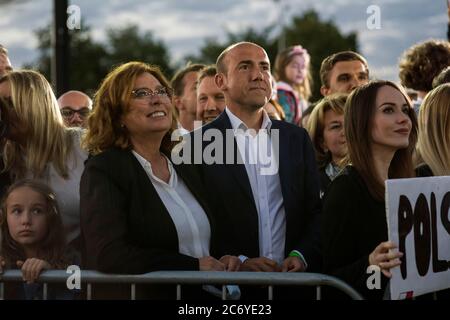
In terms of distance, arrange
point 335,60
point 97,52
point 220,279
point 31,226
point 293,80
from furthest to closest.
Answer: point 97,52 < point 293,80 < point 335,60 < point 31,226 < point 220,279

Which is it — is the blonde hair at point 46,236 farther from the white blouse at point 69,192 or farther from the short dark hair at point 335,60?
the short dark hair at point 335,60

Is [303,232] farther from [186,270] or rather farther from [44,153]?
[44,153]

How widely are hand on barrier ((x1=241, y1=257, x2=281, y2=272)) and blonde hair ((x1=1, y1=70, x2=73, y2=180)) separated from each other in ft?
3.36

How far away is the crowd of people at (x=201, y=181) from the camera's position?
4.12 metres

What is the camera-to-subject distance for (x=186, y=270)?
410 cm

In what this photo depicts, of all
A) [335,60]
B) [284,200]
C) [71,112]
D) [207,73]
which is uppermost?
[335,60]

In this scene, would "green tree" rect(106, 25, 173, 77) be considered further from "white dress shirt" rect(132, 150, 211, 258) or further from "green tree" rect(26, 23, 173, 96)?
"white dress shirt" rect(132, 150, 211, 258)

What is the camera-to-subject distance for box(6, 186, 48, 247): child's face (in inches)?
174

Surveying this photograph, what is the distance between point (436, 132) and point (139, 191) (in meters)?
1.47

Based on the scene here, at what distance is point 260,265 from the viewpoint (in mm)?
4367

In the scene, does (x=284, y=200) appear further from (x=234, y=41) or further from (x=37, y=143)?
(x=234, y=41)

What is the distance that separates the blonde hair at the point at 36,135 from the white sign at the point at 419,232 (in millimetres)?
1722

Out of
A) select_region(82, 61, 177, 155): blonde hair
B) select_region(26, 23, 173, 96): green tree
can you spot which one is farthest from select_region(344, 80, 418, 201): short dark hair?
select_region(26, 23, 173, 96): green tree

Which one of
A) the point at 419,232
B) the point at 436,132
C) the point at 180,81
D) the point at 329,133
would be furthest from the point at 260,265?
the point at 180,81
